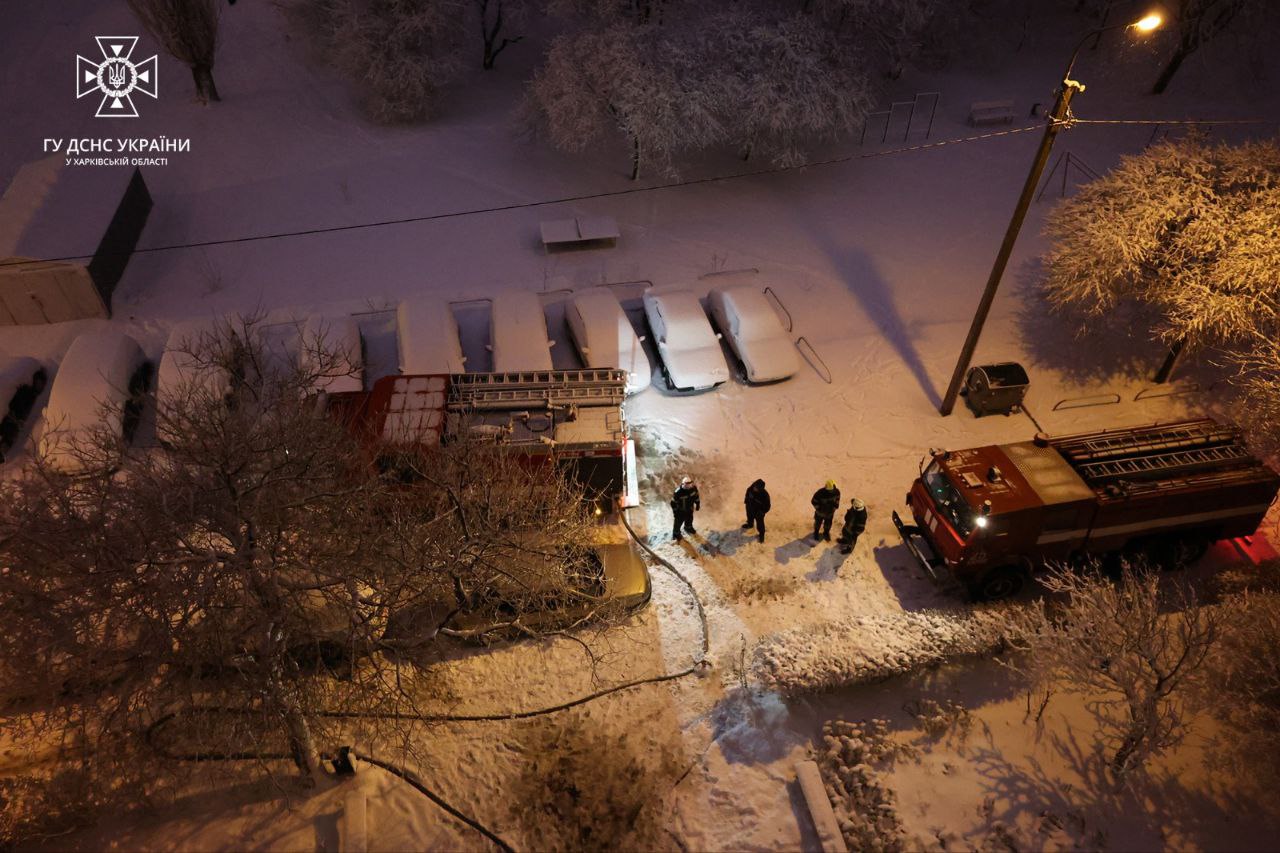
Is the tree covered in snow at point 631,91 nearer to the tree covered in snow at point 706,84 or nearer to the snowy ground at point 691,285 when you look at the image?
the tree covered in snow at point 706,84

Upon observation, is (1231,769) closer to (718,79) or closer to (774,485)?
(774,485)

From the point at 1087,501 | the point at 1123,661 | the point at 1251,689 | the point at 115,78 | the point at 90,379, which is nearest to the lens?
the point at 1123,661

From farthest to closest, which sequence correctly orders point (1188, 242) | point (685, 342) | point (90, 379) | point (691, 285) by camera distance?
point (691, 285) → point (685, 342) → point (90, 379) → point (1188, 242)

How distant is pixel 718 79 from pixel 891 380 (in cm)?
1016

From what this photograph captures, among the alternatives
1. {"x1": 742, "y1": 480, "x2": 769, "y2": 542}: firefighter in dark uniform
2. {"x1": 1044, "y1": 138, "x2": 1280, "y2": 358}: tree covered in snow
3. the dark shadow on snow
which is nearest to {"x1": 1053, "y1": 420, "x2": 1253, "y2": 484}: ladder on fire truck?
{"x1": 1044, "y1": 138, "x2": 1280, "y2": 358}: tree covered in snow

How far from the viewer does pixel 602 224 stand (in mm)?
20969

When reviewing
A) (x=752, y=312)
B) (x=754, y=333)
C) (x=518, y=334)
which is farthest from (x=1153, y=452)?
(x=518, y=334)

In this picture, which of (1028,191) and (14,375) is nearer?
(1028,191)

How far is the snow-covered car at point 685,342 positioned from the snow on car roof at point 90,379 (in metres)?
10.8

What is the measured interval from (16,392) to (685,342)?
46.5ft

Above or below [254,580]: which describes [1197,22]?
above

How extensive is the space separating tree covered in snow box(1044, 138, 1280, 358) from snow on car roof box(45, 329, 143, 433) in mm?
19629

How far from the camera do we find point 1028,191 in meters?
12.6

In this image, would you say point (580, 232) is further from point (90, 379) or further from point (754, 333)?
point (90, 379)
